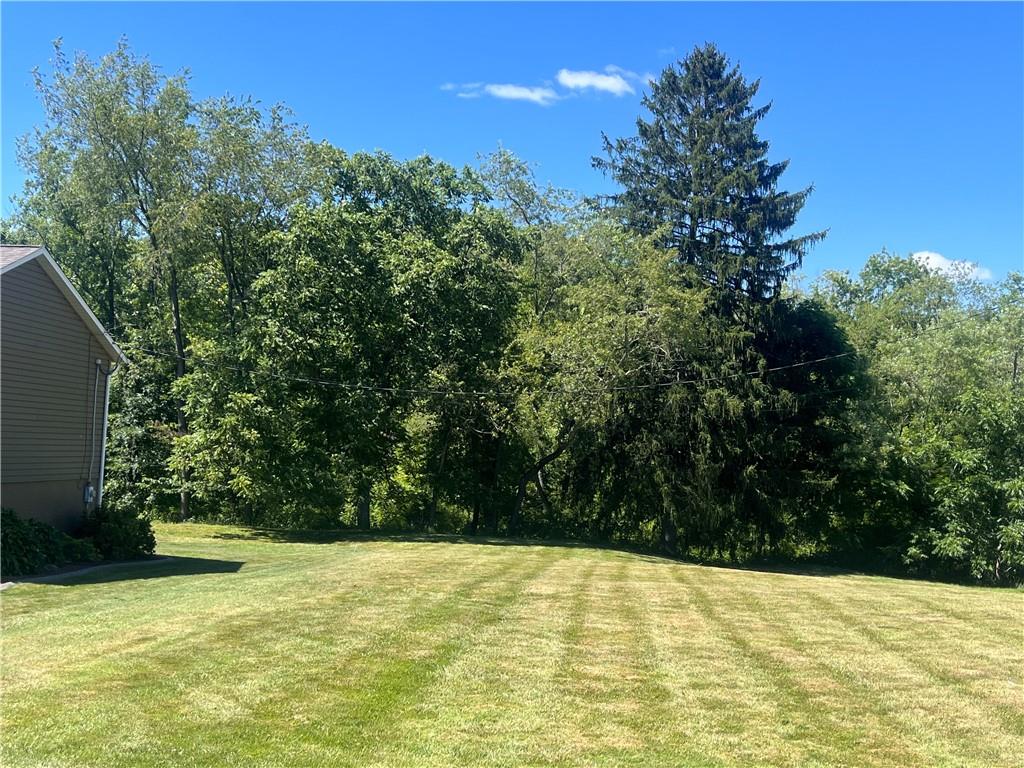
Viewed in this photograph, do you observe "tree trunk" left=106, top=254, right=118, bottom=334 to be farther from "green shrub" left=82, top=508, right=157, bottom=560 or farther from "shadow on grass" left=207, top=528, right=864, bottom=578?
"green shrub" left=82, top=508, right=157, bottom=560

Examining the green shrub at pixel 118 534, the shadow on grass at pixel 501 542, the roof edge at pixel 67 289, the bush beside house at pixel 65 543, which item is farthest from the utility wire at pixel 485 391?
the bush beside house at pixel 65 543

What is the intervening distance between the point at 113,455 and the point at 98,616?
23.7 meters

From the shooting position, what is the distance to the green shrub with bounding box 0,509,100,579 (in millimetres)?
11883

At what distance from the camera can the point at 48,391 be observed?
14.8m

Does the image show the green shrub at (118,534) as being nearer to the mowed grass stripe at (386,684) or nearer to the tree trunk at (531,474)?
the mowed grass stripe at (386,684)

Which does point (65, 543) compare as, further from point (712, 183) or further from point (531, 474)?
point (712, 183)

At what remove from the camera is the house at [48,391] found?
13805mm

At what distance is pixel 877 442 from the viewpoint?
83.2ft

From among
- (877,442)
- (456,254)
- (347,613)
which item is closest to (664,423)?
(877,442)

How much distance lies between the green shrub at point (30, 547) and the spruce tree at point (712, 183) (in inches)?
751

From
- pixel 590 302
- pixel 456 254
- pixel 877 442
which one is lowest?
pixel 877 442

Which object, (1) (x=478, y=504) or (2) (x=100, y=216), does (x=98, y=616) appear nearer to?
(1) (x=478, y=504)

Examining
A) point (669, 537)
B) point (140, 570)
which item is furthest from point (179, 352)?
point (669, 537)

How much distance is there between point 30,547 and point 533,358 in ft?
50.1
